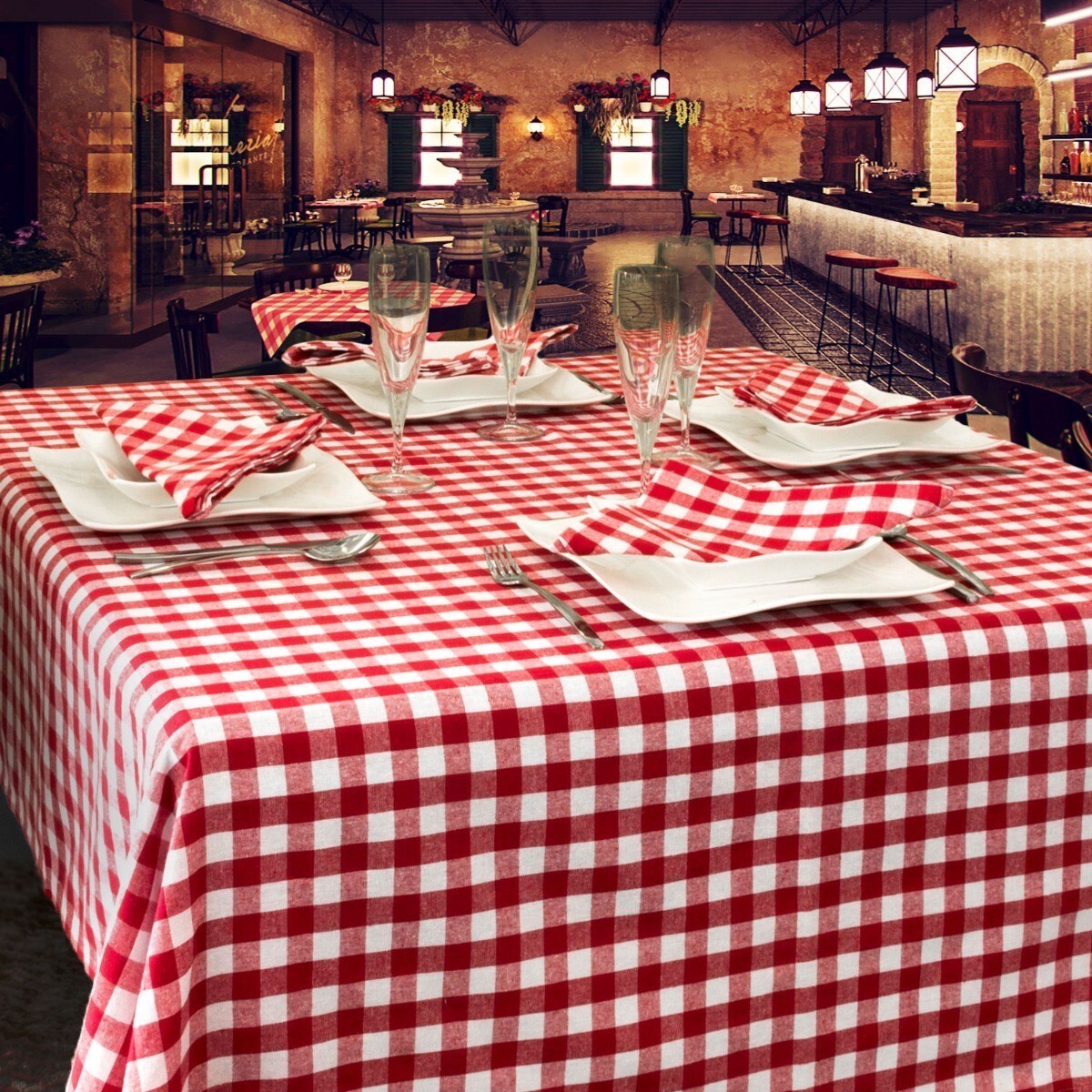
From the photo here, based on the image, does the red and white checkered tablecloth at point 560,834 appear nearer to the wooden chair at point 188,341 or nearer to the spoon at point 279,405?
the spoon at point 279,405

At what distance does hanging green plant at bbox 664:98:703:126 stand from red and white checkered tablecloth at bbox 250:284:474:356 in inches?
658

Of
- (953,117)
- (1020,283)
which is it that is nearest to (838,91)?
(953,117)

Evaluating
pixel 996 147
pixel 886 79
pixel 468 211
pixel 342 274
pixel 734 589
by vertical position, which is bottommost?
pixel 734 589

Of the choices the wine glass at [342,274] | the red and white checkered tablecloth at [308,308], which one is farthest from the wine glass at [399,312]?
the wine glass at [342,274]

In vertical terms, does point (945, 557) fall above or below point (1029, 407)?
below

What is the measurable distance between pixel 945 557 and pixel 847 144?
69.1ft

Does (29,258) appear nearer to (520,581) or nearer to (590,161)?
(520,581)

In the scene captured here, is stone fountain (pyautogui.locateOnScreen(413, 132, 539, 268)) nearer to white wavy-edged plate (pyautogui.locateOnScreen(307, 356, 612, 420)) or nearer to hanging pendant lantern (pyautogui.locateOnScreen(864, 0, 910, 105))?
hanging pendant lantern (pyautogui.locateOnScreen(864, 0, 910, 105))

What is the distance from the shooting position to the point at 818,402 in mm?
1843

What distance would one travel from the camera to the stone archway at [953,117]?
38.0 ft

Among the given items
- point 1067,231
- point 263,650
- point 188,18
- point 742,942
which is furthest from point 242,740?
point 188,18

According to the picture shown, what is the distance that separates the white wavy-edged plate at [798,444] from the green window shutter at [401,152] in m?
20.2

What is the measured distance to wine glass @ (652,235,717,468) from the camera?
154 cm

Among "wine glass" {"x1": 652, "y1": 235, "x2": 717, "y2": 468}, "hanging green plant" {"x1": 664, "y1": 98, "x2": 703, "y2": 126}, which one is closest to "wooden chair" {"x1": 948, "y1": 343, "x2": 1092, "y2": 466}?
"wine glass" {"x1": 652, "y1": 235, "x2": 717, "y2": 468}
